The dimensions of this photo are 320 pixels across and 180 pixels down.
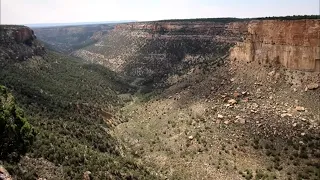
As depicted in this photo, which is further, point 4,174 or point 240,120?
point 240,120

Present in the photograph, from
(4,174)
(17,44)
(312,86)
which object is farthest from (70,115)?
(17,44)

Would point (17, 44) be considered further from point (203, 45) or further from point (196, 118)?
point (196, 118)

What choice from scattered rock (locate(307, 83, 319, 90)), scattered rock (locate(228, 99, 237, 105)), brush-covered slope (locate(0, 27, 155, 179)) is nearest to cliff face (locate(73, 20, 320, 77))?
scattered rock (locate(307, 83, 319, 90))

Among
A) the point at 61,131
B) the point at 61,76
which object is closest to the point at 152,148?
the point at 61,131

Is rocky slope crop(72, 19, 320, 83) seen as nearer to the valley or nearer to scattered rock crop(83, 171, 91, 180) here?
the valley

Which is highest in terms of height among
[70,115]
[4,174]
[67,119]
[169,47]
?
[4,174]

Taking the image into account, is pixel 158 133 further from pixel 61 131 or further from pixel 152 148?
pixel 61 131

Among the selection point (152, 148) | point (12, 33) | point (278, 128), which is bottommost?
point (152, 148)
